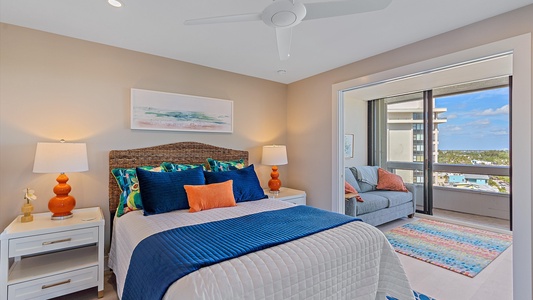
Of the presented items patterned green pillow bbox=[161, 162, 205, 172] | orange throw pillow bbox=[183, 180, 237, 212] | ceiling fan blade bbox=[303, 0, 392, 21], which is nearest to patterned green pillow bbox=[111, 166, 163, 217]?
patterned green pillow bbox=[161, 162, 205, 172]

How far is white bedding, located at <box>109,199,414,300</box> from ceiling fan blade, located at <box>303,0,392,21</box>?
4.78 ft

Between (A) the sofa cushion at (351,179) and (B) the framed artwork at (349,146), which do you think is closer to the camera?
(A) the sofa cushion at (351,179)

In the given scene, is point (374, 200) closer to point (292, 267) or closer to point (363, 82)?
point (363, 82)

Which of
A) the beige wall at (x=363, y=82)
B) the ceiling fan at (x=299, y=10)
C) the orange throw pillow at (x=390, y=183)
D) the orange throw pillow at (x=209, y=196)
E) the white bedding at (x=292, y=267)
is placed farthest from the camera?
the orange throw pillow at (x=390, y=183)

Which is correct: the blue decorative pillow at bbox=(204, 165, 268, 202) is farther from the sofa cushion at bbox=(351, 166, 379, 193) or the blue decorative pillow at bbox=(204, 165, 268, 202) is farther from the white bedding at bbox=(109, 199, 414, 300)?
the sofa cushion at bbox=(351, 166, 379, 193)

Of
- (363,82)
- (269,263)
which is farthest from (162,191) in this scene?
(363,82)

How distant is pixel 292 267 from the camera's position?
54.5 inches

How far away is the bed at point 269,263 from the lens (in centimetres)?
122

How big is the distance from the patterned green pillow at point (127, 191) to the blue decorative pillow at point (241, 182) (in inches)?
27.9

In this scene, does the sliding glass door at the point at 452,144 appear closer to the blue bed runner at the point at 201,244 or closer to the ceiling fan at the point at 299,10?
the blue bed runner at the point at 201,244

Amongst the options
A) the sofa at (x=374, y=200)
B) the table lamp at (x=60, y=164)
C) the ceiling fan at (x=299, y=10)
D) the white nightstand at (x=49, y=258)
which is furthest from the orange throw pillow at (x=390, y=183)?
the table lamp at (x=60, y=164)

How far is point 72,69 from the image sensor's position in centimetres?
250

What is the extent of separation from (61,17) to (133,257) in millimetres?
2103

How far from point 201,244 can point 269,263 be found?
0.45 meters
